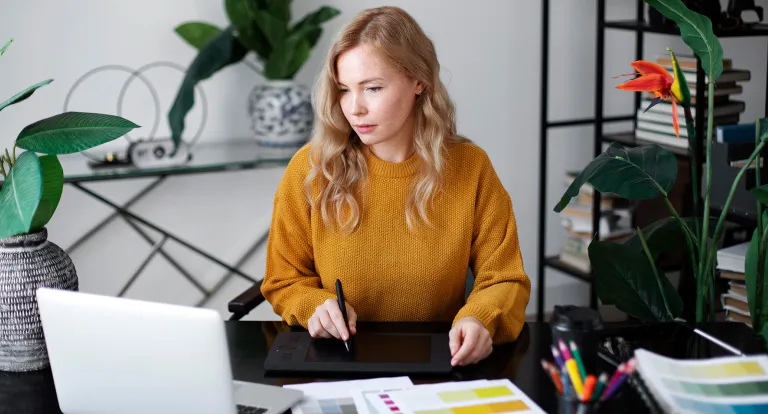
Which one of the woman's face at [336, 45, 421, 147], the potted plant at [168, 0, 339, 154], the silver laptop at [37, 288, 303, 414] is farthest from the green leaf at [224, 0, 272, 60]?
the silver laptop at [37, 288, 303, 414]

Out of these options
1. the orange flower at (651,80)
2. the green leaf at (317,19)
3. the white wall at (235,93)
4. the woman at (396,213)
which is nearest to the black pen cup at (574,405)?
the woman at (396,213)

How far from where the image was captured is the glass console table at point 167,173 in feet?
8.38

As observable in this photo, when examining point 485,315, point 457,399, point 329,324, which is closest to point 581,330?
point 457,399

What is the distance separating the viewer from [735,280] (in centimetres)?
255

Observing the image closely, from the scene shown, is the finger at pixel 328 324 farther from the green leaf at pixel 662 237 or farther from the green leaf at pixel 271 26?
the green leaf at pixel 271 26

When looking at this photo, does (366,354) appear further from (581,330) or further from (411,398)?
(581,330)

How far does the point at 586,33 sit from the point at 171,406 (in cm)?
258

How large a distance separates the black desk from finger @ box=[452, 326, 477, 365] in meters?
0.02

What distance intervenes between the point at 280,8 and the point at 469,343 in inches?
61.2

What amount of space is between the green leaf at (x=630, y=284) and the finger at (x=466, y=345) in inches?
21.1

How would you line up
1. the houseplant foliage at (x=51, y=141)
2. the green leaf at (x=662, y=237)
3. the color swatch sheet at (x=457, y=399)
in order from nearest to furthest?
the color swatch sheet at (x=457, y=399), the houseplant foliage at (x=51, y=141), the green leaf at (x=662, y=237)

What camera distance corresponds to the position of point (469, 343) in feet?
4.76

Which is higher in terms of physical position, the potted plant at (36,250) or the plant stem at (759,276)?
the potted plant at (36,250)

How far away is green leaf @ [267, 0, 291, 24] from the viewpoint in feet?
→ 8.91
